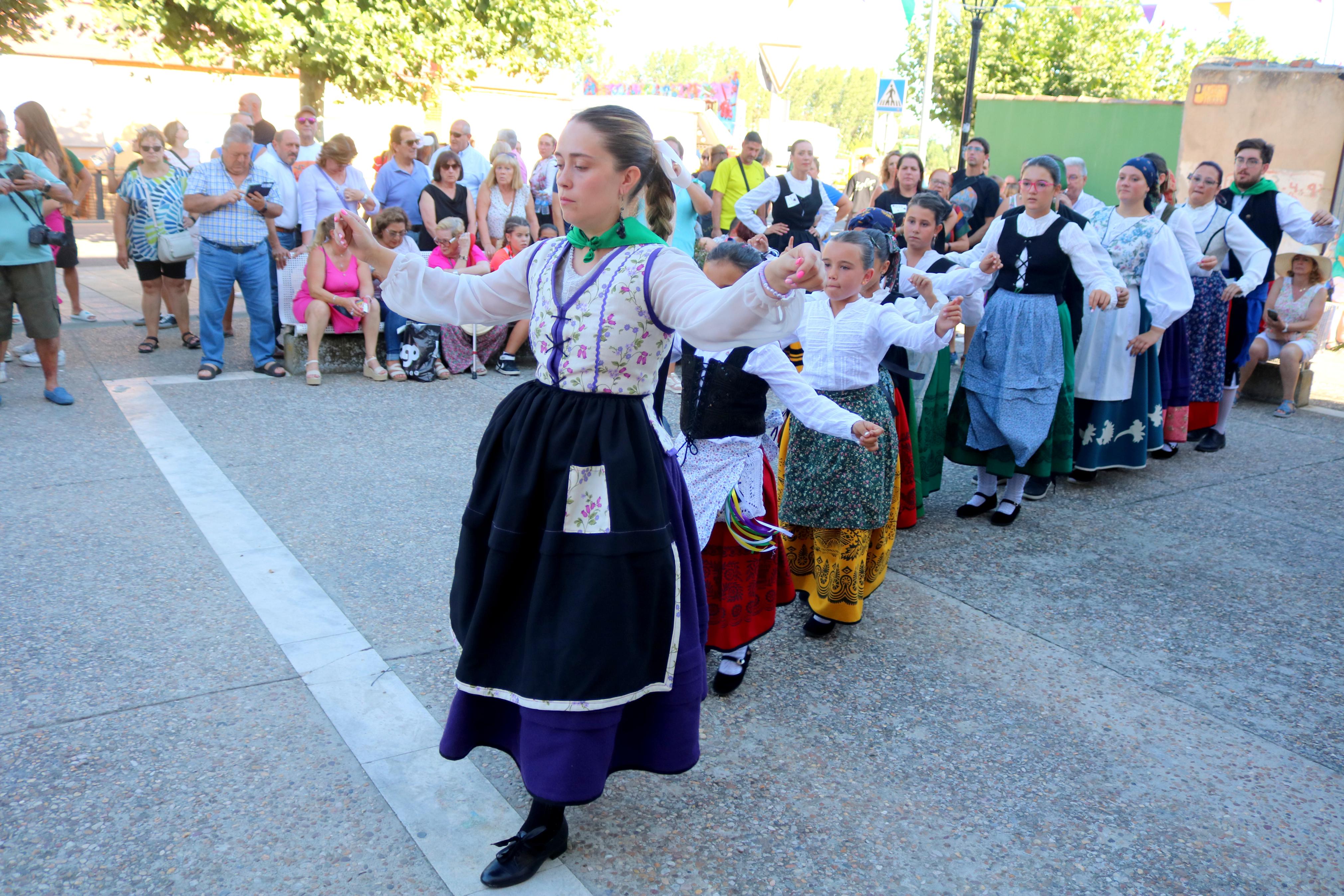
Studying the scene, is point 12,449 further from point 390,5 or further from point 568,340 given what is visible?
point 390,5

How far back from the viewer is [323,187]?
320 inches

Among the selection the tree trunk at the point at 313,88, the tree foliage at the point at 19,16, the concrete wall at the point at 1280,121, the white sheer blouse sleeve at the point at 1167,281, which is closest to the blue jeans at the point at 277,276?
the white sheer blouse sleeve at the point at 1167,281

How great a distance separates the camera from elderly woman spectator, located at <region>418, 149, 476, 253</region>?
891 centimetres

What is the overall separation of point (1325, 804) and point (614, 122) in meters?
2.78

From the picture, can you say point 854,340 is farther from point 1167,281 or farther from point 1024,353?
point 1167,281

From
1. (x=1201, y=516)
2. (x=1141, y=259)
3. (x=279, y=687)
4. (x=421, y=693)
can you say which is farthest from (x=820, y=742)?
(x=1141, y=259)

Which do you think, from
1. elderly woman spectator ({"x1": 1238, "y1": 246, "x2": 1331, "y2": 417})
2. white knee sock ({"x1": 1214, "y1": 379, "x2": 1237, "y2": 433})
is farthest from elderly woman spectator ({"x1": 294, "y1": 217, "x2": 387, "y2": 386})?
elderly woman spectator ({"x1": 1238, "y1": 246, "x2": 1331, "y2": 417})

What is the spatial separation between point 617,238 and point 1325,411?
8.07 metres

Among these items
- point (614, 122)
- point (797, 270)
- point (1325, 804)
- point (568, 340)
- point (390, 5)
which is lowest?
point (1325, 804)

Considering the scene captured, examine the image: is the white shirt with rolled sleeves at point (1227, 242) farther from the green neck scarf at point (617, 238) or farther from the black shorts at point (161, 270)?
the black shorts at point (161, 270)

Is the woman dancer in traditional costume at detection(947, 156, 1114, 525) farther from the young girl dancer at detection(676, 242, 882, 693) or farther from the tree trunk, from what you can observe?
the tree trunk

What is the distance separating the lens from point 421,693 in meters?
3.33

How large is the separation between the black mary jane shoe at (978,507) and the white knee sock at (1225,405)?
2518 mm

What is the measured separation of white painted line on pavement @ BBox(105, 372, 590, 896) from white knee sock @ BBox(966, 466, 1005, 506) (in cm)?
342
